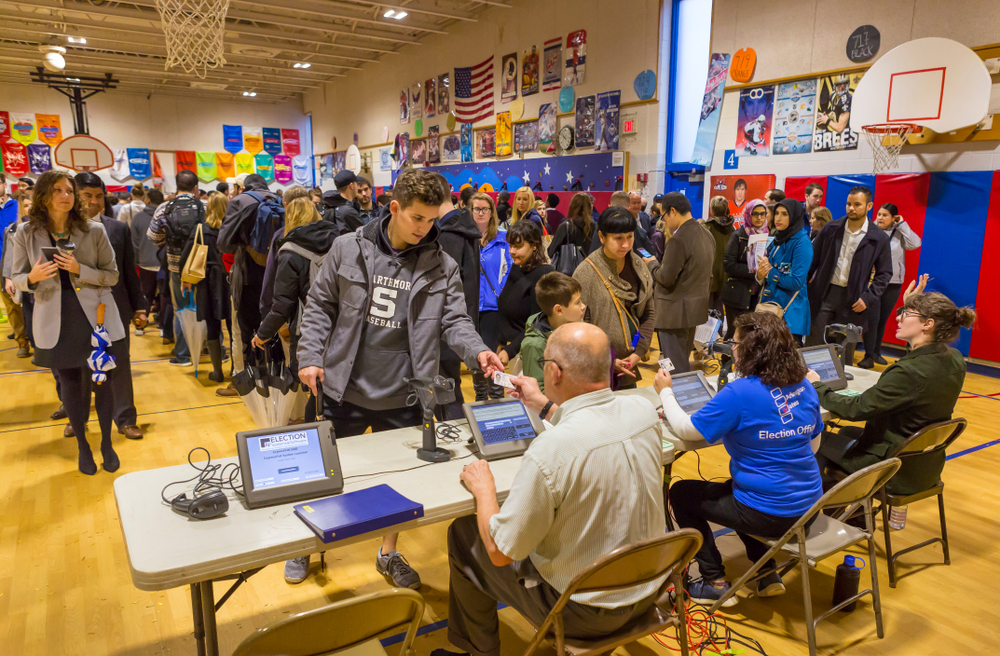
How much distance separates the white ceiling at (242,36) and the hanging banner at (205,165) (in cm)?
203

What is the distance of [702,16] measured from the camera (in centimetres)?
841

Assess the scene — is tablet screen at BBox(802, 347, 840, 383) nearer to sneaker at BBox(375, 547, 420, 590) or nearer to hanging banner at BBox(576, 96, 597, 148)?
sneaker at BBox(375, 547, 420, 590)

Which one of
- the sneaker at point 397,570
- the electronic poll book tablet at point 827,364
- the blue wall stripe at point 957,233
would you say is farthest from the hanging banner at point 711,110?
the sneaker at point 397,570

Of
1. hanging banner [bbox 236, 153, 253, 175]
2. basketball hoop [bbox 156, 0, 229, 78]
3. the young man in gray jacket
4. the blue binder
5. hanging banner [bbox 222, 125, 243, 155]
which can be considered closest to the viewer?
the blue binder

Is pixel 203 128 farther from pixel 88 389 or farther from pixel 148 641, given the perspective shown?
pixel 148 641

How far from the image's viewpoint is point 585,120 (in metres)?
9.94

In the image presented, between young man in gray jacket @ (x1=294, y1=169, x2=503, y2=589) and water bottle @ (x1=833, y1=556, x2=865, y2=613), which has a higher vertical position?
young man in gray jacket @ (x1=294, y1=169, x2=503, y2=589)

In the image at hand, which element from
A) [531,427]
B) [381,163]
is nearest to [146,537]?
[531,427]

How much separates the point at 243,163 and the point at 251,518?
20.8 meters

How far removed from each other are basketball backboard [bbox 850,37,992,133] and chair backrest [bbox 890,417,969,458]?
4.42 metres

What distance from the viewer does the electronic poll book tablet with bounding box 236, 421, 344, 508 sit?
183 cm

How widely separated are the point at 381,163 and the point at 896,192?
12.5m

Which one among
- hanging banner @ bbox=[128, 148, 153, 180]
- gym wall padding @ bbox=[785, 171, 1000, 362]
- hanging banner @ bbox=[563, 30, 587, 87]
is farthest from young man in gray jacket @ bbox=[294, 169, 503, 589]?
hanging banner @ bbox=[128, 148, 153, 180]

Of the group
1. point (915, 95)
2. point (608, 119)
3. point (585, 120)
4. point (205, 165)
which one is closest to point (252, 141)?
point (205, 165)
